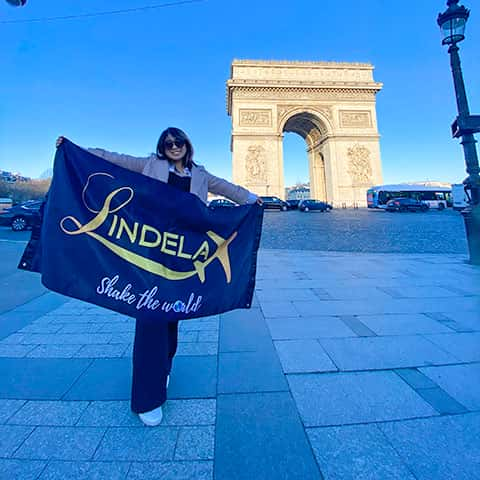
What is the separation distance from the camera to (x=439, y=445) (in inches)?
47.6

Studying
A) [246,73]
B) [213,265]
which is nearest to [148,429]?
[213,265]

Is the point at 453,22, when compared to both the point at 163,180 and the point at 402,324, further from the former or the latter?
the point at 163,180

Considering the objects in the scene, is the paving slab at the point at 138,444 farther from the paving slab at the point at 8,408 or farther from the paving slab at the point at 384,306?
the paving slab at the point at 384,306

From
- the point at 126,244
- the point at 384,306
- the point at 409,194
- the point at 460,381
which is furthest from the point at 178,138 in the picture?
the point at 409,194

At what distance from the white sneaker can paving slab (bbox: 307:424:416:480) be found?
0.77 metres

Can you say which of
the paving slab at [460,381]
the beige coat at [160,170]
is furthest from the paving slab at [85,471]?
the paving slab at [460,381]

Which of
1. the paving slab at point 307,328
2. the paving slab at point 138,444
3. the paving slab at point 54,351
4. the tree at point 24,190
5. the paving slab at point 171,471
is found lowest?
the paving slab at point 171,471

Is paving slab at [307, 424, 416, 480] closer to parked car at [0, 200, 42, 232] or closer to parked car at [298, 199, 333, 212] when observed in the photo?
parked car at [0, 200, 42, 232]

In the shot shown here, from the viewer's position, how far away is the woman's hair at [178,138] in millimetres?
1495

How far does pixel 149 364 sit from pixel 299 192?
95809 mm

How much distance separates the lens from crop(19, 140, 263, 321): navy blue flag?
4.34 feet

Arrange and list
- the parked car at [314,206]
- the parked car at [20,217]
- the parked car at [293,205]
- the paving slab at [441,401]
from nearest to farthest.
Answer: the paving slab at [441,401]
the parked car at [20,217]
the parked car at [314,206]
the parked car at [293,205]

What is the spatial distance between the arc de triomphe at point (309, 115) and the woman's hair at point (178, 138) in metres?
25.6

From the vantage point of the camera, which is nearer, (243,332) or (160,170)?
(160,170)
